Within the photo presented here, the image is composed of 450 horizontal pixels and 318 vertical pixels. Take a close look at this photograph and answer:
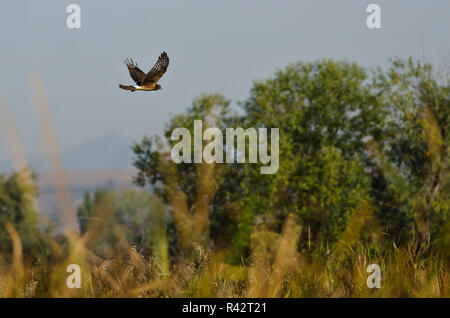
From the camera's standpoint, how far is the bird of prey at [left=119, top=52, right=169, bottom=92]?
A: 805cm

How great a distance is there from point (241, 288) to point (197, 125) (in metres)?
52.5

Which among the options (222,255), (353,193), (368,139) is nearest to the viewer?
(222,255)

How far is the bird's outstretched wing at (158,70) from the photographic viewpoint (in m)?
8.19

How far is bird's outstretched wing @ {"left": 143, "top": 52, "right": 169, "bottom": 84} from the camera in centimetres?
819

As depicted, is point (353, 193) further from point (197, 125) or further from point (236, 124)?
point (197, 125)

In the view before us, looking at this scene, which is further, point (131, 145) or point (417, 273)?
point (131, 145)

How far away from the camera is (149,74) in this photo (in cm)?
830

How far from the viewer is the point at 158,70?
340 inches

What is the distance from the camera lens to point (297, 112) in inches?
1913

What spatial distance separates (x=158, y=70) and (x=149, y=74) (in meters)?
0.37

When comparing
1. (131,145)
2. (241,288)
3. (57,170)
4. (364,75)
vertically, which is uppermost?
(364,75)

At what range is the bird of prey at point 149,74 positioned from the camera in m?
8.05

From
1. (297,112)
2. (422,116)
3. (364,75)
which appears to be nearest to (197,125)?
(297,112)

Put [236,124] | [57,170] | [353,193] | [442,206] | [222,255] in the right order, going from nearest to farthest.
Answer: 1. [57,170]
2. [222,255]
3. [442,206]
4. [353,193]
5. [236,124]
